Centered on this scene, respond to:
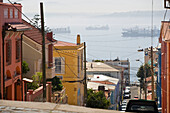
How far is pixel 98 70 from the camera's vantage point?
73.9 m

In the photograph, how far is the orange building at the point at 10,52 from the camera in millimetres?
19062

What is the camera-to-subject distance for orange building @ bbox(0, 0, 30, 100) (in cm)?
1906

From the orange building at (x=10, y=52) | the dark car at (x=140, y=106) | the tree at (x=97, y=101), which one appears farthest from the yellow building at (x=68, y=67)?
the dark car at (x=140, y=106)

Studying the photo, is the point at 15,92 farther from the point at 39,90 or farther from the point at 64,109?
the point at 64,109

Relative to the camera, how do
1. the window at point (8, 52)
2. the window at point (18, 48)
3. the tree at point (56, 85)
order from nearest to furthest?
the window at point (8, 52) < the window at point (18, 48) < the tree at point (56, 85)

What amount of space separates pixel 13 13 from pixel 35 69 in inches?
305

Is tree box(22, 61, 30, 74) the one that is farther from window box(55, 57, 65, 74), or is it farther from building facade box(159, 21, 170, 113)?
window box(55, 57, 65, 74)

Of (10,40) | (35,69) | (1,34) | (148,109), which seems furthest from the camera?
(35,69)

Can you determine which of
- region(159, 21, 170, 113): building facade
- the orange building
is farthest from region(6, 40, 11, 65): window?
region(159, 21, 170, 113): building facade

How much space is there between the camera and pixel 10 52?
2052cm

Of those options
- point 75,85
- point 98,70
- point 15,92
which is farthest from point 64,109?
point 98,70

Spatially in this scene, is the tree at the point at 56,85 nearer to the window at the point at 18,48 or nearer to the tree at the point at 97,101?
the tree at the point at 97,101

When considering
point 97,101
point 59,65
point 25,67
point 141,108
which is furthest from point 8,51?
point 97,101

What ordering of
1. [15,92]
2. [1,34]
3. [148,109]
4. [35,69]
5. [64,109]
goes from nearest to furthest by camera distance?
1. [64,109]
2. [148,109]
3. [1,34]
4. [15,92]
5. [35,69]
